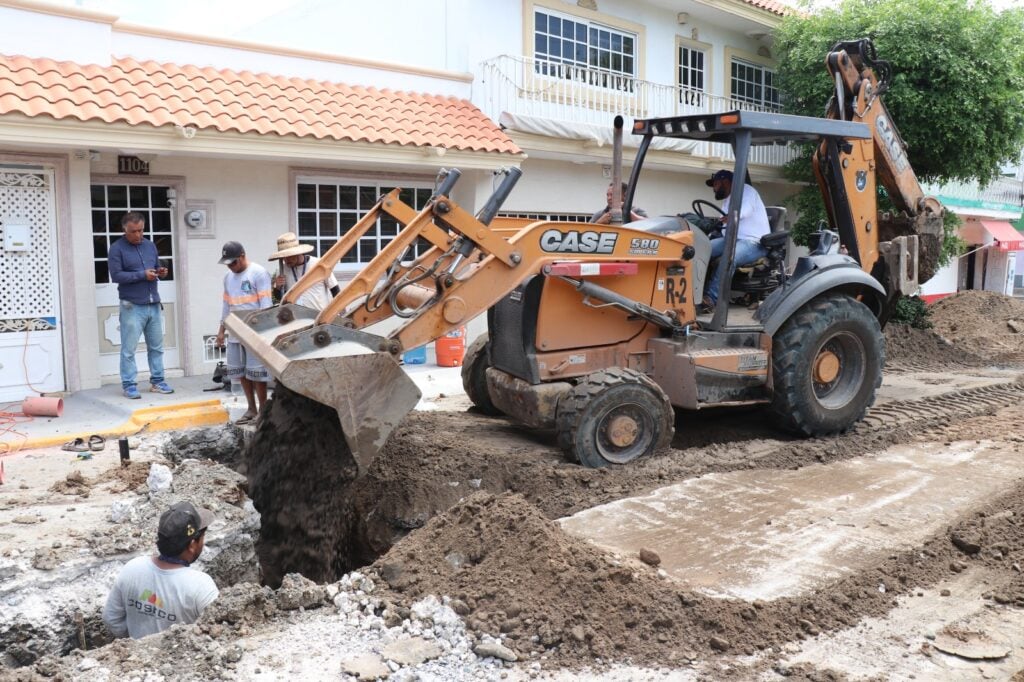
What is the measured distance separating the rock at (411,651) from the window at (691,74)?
13.3 metres

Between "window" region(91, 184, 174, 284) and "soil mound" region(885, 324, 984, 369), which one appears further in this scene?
"soil mound" region(885, 324, 984, 369)

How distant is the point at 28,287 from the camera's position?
8.81 metres

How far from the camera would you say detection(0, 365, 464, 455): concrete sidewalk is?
7.42 metres

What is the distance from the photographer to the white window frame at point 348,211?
36.0 feet

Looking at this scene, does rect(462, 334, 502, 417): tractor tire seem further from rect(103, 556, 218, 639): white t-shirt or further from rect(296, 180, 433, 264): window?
rect(103, 556, 218, 639): white t-shirt

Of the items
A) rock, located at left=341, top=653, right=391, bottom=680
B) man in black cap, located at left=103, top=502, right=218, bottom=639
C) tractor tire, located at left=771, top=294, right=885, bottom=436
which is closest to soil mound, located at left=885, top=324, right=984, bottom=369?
tractor tire, located at left=771, top=294, right=885, bottom=436

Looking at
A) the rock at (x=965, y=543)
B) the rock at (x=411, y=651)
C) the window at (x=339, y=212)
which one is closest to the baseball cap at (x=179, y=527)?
the rock at (x=411, y=651)

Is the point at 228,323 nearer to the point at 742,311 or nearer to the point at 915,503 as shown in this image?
the point at 742,311

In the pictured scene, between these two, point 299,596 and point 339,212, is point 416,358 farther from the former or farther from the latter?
point 299,596

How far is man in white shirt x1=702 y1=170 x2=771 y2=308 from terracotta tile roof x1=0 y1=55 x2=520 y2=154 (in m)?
4.42

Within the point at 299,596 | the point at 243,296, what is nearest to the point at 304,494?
the point at 299,596

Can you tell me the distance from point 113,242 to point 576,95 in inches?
283

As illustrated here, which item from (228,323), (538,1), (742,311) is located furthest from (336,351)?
(538,1)

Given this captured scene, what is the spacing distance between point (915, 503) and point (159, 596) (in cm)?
449
